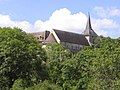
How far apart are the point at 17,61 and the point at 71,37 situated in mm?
61903

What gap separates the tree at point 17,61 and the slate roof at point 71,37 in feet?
174

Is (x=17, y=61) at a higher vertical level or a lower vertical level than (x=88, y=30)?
lower

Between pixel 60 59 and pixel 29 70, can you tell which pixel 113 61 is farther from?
pixel 60 59

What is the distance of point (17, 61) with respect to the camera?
4725 cm

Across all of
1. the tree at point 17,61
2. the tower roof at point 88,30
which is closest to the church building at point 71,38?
the tower roof at point 88,30

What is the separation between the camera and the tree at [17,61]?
153 ft

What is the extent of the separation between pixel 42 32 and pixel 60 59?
4641cm

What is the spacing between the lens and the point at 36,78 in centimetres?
4891

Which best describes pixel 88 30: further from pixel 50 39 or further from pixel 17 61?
pixel 17 61

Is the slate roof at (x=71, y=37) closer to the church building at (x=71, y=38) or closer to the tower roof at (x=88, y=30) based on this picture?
the church building at (x=71, y=38)

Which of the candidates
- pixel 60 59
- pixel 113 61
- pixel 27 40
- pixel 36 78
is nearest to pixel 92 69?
pixel 113 61

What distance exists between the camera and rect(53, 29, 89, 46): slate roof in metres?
105

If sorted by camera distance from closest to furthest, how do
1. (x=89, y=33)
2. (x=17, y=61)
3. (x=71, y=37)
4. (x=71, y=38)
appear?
1. (x=17, y=61)
2. (x=71, y=38)
3. (x=71, y=37)
4. (x=89, y=33)

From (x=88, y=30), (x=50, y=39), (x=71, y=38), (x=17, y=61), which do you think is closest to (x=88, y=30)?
(x=88, y=30)
